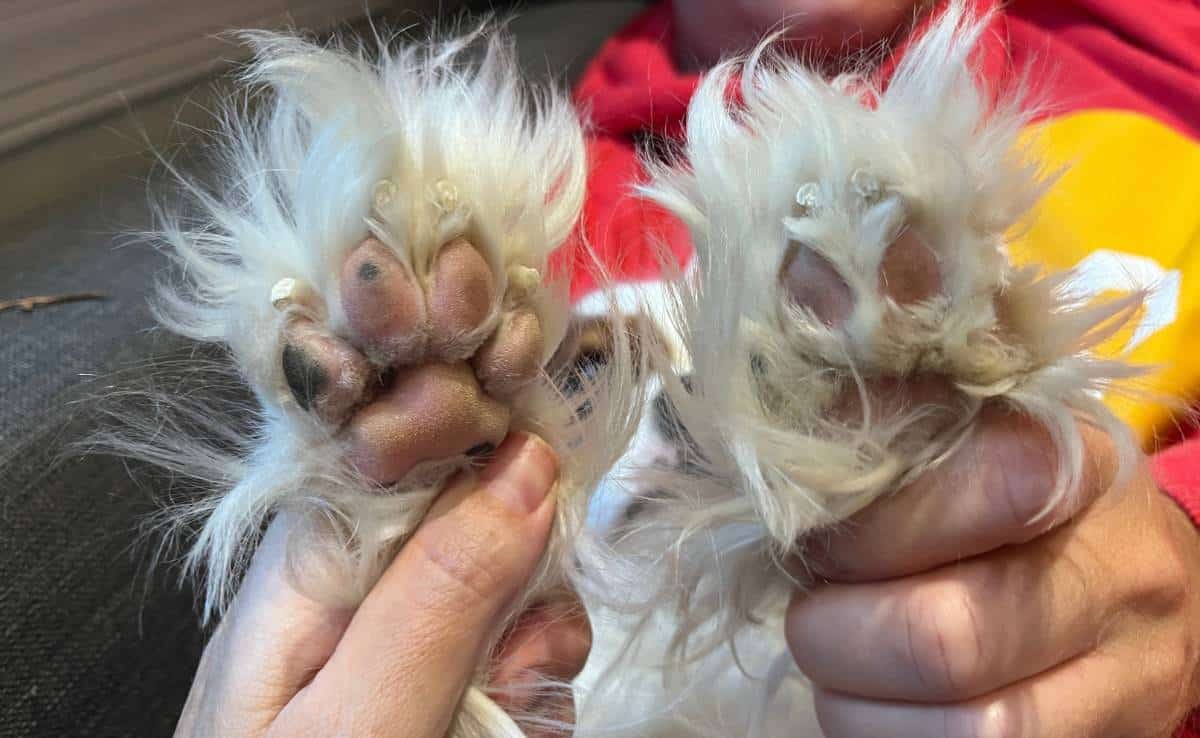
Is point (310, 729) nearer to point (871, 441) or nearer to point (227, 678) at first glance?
point (227, 678)

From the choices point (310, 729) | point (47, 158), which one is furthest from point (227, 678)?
point (47, 158)

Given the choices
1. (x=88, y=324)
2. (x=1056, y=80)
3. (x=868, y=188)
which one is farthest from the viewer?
(x=1056, y=80)

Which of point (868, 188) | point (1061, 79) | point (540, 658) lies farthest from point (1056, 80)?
point (540, 658)

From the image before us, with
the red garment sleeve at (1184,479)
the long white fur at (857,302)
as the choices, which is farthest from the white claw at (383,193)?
the red garment sleeve at (1184,479)

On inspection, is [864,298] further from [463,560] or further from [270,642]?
[270,642]

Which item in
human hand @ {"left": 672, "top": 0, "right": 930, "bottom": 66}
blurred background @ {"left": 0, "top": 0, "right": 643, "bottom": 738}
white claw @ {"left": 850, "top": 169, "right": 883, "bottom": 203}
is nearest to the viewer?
white claw @ {"left": 850, "top": 169, "right": 883, "bottom": 203}

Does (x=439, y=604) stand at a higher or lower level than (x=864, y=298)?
lower

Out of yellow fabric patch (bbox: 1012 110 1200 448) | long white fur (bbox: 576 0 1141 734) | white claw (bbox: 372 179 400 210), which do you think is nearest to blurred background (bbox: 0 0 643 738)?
white claw (bbox: 372 179 400 210)

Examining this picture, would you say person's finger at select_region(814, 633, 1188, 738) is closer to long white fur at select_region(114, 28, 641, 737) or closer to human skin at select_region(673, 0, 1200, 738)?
human skin at select_region(673, 0, 1200, 738)
